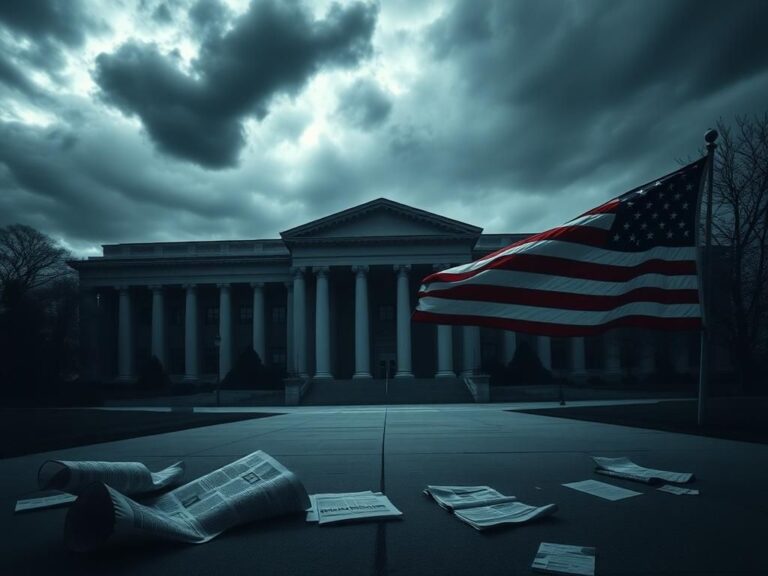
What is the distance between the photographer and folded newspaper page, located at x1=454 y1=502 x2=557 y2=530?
11.4 ft

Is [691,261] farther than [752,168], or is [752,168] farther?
[752,168]

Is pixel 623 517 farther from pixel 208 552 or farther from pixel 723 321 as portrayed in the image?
pixel 723 321

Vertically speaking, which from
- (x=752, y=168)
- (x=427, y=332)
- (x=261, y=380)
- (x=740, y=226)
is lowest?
(x=261, y=380)

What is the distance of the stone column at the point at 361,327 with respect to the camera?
47.5 meters

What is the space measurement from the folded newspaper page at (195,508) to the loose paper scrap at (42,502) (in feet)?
3.37

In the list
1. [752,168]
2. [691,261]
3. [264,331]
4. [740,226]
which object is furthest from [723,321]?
[264,331]

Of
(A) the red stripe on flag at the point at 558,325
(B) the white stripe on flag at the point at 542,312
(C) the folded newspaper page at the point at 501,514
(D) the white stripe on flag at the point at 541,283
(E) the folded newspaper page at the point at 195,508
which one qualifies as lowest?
(C) the folded newspaper page at the point at 501,514

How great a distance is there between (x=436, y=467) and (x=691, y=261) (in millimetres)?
4058

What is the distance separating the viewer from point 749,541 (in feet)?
10.3

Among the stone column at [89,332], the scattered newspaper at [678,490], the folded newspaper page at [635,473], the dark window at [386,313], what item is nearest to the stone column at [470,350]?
the dark window at [386,313]

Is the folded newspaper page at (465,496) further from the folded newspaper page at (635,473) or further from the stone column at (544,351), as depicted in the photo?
the stone column at (544,351)

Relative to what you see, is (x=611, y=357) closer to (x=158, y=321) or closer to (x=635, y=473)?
(x=158, y=321)

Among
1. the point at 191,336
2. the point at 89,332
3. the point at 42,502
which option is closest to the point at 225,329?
the point at 191,336

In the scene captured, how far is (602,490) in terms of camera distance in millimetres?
4645
